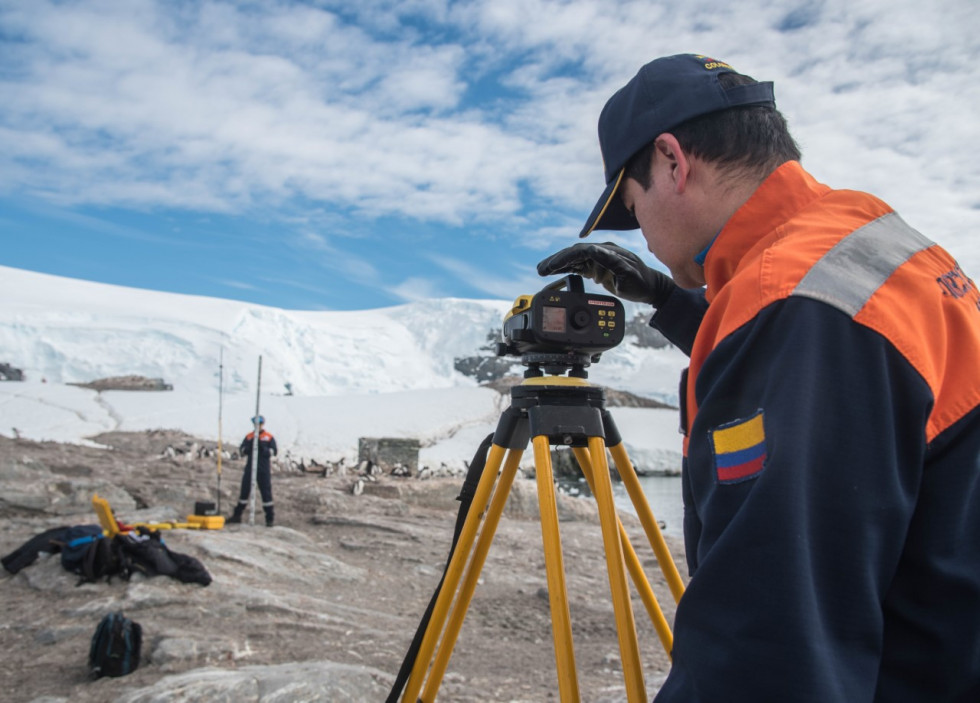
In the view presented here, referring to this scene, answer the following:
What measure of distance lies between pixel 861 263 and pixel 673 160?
338 mm

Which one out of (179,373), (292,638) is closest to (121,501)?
(292,638)

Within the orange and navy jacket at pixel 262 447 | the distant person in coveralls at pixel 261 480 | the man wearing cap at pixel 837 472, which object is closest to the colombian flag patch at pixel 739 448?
the man wearing cap at pixel 837 472

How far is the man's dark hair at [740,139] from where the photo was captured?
0.96 meters

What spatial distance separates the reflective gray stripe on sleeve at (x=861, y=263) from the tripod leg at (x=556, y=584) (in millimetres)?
753

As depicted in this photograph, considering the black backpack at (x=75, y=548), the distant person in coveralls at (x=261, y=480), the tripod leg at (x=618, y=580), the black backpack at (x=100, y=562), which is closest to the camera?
the tripod leg at (x=618, y=580)

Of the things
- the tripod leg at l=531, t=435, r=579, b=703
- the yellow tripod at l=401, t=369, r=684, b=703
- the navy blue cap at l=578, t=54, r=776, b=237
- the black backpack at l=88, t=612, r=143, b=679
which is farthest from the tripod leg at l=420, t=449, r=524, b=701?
the black backpack at l=88, t=612, r=143, b=679

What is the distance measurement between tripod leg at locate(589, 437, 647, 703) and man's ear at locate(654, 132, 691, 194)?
2.06 feet

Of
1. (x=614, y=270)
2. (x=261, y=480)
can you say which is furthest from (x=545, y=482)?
(x=261, y=480)

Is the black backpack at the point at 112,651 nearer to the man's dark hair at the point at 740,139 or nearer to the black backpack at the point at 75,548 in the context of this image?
the black backpack at the point at 75,548

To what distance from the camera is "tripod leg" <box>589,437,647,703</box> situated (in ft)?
3.77

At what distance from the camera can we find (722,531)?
2.40 ft

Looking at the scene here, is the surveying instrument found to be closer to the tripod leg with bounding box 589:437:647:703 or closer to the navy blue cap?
the tripod leg with bounding box 589:437:647:703

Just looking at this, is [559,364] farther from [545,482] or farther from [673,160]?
[673,160]

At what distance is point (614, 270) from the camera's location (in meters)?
1.68
